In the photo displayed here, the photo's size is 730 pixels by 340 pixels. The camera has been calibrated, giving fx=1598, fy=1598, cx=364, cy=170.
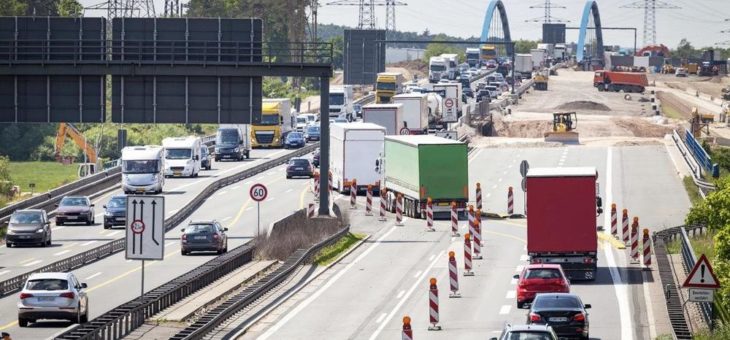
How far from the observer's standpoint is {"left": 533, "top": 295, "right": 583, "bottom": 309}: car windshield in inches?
1284

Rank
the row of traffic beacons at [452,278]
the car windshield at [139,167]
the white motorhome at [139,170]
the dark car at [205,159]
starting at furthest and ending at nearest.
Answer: the dark car at [205,159]
the car windshield at [139,167]
the white motorhome at [139,170]
the row of traffic beacons at [452,278]

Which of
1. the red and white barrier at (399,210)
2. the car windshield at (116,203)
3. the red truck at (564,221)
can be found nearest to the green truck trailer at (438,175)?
the red and white barrier at (399,210)

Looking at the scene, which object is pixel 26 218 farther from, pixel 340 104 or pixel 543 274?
pixel 340 104

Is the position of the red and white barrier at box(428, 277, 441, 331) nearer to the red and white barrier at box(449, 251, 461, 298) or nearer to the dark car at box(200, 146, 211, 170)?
the red and white barrier at box(449, 251, 461, 298)

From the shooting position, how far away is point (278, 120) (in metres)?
110

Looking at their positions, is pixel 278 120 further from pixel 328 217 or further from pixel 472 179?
pixel 328 217

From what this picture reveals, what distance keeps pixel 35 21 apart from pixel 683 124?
86.4 m

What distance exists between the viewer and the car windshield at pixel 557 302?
107 ft

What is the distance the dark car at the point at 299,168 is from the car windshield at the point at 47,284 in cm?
5418

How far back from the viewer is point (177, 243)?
60.1m

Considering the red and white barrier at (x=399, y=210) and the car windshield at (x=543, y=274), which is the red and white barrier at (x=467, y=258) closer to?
the car windshield at (x=543, y=274)

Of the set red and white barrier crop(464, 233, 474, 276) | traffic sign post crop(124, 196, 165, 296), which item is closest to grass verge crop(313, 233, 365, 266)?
red and white barrier crop(464, 233, 474, 276)

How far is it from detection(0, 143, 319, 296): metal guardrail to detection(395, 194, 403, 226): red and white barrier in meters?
9.53

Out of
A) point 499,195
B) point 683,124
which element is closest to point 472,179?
point 499,195
